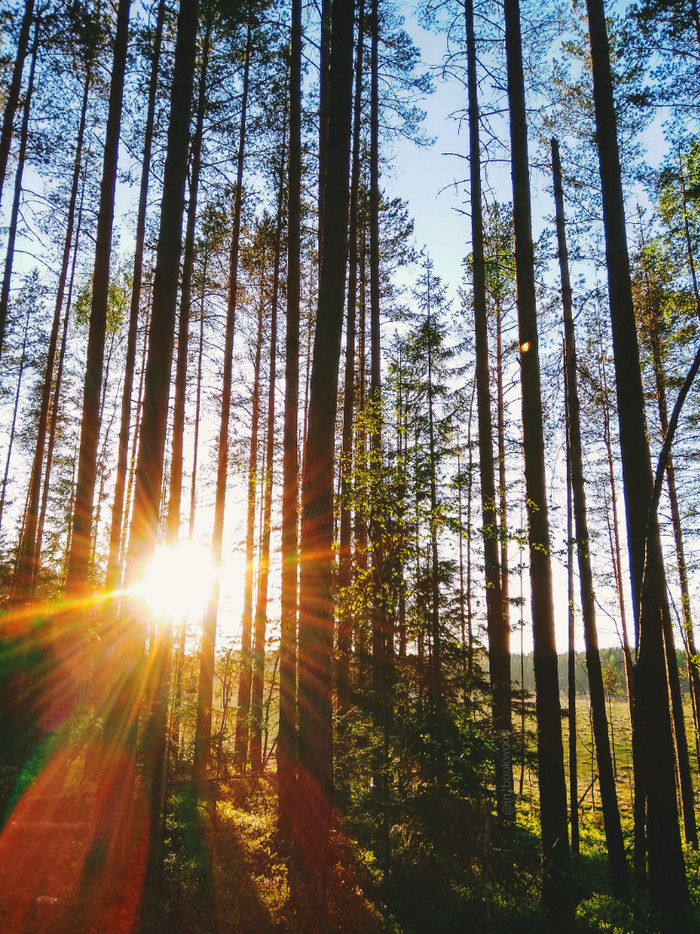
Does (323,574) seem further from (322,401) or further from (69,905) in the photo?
(69,905)

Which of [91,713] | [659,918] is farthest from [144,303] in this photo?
[659,918]

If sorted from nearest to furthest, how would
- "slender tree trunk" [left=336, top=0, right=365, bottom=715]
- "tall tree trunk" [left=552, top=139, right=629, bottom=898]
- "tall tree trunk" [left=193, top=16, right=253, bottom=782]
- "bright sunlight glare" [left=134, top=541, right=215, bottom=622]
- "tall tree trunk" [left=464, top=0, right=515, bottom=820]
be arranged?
1. "bright sunlight glare" [left=134, top=541, right=215, bottom=622]
2. "tall tree trunk" [left=464, top=0, right=515, bottom=820]
3. "slender tree trunk" [left=336, top=0, right=365, bottom=715]
4. "tall tree trunk" [left=552, top=139, right=629, bottom=898]
5. "tall tree trunk" [left=193, top=16, right=253, bottom=782]

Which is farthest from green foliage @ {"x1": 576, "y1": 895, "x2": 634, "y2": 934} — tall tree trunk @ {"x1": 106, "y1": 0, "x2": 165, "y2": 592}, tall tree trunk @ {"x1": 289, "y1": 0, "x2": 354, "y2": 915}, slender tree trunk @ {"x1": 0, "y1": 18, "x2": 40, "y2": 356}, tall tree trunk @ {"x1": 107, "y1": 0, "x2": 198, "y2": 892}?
slender tree trunk @ {"x1": 0, "y1": 18, "x2": 40, "y2": 356}

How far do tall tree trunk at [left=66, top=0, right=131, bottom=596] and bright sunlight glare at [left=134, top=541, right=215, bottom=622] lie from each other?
117 cm

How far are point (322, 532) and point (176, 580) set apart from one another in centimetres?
671

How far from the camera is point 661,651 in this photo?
5887 mm

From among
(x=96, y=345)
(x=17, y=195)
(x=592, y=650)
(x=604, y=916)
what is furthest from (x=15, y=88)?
(x=604, y=916)

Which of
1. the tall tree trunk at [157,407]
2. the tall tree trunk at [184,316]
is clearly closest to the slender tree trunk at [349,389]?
the tall tree trunk at [157,407]

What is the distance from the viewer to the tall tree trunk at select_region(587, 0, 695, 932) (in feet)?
18.2

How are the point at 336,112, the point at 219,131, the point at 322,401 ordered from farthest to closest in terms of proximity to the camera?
1. the point at 219,131
2. the point at 336,112
3. the point at 322,401

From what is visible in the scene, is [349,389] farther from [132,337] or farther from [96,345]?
[132,337]

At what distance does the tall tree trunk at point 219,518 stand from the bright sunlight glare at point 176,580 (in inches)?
27.4

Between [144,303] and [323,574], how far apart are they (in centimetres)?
1430

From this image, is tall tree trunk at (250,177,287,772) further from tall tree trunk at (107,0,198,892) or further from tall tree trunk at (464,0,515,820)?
tall tree trunk at (464,0,515,820)
